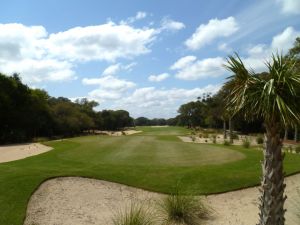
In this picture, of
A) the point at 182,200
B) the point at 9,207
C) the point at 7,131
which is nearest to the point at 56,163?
the point at 9,207

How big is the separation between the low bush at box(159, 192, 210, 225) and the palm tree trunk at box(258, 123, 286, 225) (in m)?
4.36

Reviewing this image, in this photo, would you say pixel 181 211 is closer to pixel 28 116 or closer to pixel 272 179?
pixel 272 179

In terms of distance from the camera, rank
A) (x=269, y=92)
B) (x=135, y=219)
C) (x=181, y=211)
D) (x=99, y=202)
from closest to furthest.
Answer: (x=269, y=92)
(x=135, y=219)
(x=181, y=211)
(x=99, y=202)

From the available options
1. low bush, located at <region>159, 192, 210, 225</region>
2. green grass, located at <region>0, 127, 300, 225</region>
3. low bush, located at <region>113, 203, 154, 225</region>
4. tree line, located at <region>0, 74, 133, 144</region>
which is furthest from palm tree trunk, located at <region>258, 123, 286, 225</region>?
tree line, located at <region>0, 74, 133, 144</region>

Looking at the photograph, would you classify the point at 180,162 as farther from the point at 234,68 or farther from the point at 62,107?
the point at 62,107

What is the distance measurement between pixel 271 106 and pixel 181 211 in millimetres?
6193

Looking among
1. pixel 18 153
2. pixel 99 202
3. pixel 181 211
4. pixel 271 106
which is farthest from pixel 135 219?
pixel 18 153

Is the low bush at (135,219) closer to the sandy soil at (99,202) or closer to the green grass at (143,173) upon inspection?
the sandy soil at (99,202)

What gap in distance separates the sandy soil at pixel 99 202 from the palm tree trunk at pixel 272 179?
4.41 metres

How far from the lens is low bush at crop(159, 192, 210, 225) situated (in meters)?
12.3

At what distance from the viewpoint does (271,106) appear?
7.47 meters

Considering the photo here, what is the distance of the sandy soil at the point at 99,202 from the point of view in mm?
12344

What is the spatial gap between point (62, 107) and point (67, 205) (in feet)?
213

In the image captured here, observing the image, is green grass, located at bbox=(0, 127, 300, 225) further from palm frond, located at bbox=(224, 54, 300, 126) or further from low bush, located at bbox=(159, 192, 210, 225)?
palm frond, located at bbox=(224, 54, 300, 126)
